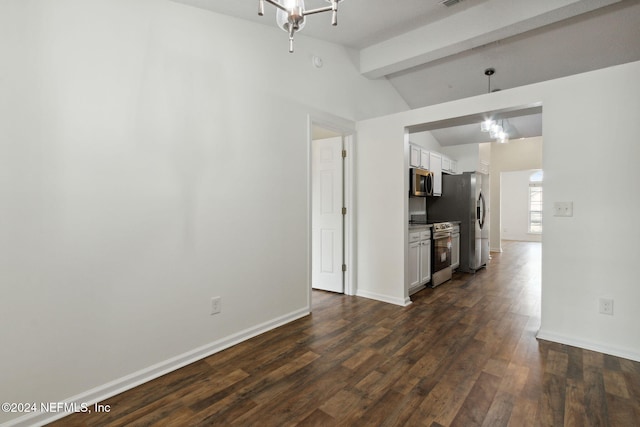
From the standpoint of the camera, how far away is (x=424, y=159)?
5035mm

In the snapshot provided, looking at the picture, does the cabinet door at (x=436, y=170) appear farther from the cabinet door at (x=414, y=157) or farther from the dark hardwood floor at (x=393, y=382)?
the dark hardwood floor at (x=393, y=382)

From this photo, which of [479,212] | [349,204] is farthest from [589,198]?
[479,212]

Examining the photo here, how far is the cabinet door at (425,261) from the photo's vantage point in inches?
162

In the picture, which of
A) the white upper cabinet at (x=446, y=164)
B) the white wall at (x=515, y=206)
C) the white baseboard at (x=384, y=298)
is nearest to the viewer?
the white baseboard at (x=384, y=298)

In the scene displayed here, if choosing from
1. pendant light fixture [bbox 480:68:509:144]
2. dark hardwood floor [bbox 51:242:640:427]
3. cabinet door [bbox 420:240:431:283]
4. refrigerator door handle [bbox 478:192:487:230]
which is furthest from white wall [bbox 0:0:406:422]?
refrigerator door handle [bbox 478:192:487:230]

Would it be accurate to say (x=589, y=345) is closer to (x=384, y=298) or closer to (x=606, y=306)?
(x=606, y=306)

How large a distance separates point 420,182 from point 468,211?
1255mm

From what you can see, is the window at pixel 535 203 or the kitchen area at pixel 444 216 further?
the window at pixel 535 203

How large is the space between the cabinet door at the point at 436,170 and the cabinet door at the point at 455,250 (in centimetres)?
82

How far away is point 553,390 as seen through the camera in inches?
76.6

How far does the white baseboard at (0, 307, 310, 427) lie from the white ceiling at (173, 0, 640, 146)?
2.66 m

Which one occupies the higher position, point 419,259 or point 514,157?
point 514,157

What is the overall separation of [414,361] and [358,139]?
8.78ft

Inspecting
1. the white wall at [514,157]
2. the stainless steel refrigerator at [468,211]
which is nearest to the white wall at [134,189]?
the stainless steel refrigerator at [468,211]
